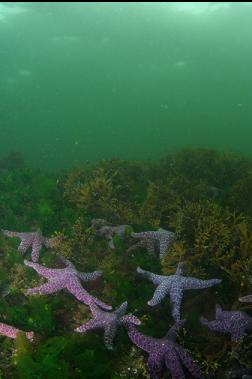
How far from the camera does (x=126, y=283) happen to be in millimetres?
6145

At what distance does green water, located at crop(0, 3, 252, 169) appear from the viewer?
37.4 metres

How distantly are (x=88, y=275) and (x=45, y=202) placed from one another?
3196 millimetres

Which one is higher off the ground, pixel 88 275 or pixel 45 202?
pixel 45 202

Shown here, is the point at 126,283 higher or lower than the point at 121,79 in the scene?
lower

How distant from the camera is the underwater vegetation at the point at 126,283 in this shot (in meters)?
4.89

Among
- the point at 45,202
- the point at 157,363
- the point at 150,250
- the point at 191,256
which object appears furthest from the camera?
the point at 45,202

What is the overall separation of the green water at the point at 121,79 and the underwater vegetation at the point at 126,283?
48.0ft

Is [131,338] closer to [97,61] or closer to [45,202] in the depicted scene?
[45,202]

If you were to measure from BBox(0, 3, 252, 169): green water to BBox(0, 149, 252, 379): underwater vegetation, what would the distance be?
1462 cm

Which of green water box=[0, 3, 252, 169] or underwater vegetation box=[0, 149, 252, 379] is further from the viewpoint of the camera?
green water box=[0, 3, 252, 169]

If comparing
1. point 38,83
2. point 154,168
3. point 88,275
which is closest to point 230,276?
point 88,275

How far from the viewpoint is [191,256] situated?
20.9 ft

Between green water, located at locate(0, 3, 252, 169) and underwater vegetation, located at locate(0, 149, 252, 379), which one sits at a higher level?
green water, located at locate(0, 3, 252, 169)

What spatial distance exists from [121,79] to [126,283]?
63321mm
